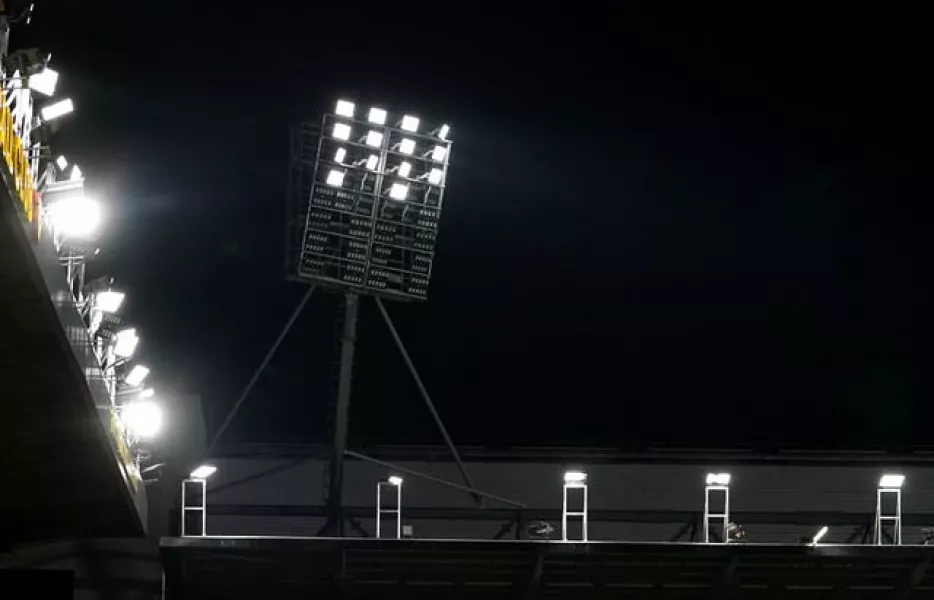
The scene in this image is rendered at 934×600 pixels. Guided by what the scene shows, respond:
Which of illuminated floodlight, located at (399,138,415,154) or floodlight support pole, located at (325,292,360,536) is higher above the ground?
illuminated floodlight, located at (399,138,415,154)

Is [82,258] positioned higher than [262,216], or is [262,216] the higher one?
[262,216]

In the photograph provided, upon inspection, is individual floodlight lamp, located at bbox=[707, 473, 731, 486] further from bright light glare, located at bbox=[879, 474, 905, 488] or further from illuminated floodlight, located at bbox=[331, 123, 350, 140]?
illuminated floodlight, located at bbox=[331, 123, 350, 140]

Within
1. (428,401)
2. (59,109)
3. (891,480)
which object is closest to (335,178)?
(428,401)

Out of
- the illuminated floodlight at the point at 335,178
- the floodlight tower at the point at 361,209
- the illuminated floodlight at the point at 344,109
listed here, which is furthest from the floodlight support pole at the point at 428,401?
the illuminated floodlight at the point at 344,109

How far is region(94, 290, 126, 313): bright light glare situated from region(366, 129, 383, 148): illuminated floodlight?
4.88m

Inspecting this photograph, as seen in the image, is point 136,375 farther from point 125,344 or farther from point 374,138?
point 374,138

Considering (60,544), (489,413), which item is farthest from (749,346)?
(60,544)

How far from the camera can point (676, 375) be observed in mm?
26328

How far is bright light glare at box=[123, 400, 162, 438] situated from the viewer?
59.3 feet

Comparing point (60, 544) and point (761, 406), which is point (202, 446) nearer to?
point (60, 544)

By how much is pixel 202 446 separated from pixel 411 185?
4.46 metres

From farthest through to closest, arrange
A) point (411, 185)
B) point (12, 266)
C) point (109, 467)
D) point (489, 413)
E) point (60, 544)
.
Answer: point (489, 413) < point (411, 185) < point (60, 544) < point (109, 467) < point (12, 266)

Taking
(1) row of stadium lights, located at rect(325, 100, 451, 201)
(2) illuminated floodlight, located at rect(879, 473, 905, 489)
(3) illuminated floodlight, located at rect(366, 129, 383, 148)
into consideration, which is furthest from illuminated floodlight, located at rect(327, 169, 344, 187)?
(2) illuminated floodlight, located at rect(879, 473, 905, 489)

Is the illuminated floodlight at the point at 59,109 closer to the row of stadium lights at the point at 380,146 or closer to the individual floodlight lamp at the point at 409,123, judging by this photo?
→ the row of stadium lights at the point at 380,146
